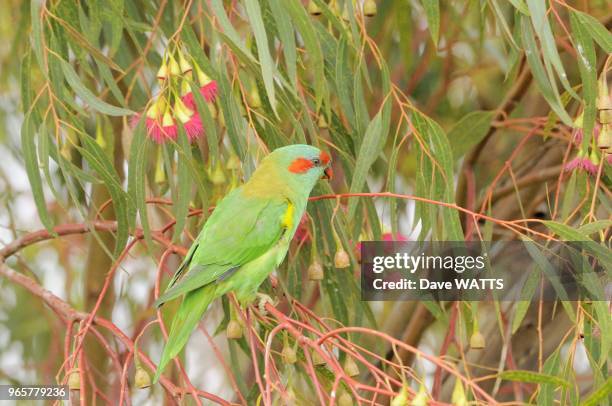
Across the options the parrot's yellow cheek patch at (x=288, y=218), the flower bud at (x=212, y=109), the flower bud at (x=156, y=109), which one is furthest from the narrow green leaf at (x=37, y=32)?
the parrot's yellow cheek patch at (x=288, y=218)

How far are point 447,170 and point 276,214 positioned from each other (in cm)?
34

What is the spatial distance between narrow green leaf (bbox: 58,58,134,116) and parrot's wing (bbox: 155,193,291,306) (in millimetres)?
273

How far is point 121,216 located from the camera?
5.97ft

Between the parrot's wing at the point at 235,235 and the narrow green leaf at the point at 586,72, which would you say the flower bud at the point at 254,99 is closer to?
the parrot's wing at the point at 235,235

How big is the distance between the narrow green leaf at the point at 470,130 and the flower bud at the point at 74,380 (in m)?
1.23

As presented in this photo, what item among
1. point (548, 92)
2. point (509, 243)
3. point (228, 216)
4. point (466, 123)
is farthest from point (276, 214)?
point (509, 243)

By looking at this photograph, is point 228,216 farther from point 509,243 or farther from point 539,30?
point 509,243

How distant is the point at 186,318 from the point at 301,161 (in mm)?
380

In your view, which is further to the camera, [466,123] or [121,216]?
[466,123]

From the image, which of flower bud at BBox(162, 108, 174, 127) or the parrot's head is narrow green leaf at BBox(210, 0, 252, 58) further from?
the parrot's head

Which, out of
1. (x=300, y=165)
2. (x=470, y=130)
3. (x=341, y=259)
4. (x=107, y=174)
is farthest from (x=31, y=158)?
(x=470, y=130)

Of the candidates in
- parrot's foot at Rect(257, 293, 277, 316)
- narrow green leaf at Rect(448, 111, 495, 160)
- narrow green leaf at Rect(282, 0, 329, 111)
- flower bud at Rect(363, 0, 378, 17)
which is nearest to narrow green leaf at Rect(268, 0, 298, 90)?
narrow green leaf at Rect(282, 0, 329, 111)

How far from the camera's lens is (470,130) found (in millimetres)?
2428

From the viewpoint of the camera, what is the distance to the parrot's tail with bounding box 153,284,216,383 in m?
1.62
